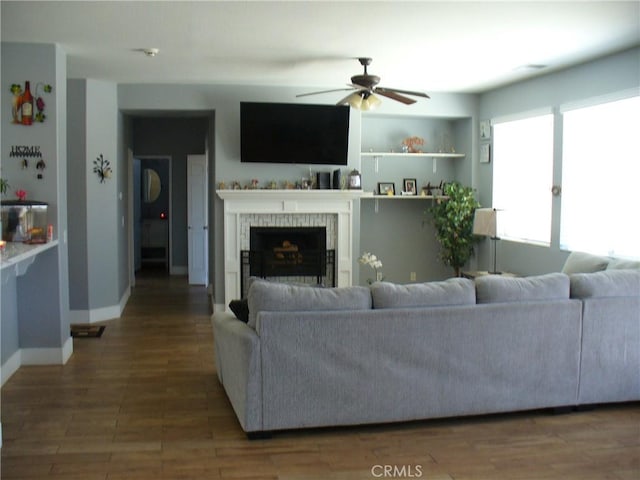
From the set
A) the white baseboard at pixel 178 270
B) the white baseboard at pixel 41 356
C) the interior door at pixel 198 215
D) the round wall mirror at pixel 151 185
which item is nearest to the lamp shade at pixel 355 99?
the white baseboard at pixel 41 356

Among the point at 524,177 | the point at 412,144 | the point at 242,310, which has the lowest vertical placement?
the point at 242,310

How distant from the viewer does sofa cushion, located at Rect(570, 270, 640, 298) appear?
4090 mm

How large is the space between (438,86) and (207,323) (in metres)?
3.76

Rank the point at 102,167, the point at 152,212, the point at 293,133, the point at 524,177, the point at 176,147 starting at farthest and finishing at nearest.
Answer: the point at 152,212 < the point at 176,147 < the point at 293,133 < the point at 524,177 < the point at 102,167

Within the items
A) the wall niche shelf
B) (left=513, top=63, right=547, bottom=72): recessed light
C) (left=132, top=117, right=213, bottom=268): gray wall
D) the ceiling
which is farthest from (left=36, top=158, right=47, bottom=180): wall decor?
(left=132, top=117, right=213, bottom=268): gray wall

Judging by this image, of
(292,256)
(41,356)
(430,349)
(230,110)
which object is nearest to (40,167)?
(41,356)

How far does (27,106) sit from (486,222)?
4.56 m

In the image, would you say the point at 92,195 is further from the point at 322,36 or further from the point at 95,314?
the point at 322,36

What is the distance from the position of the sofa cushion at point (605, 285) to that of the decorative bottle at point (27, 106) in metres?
4.21

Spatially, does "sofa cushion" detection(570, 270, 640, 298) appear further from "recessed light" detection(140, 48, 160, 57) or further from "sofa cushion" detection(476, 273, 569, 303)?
"recessed light" detection(140, 48, 160, 57)

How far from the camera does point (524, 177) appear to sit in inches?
282

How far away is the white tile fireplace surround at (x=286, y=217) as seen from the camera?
7375 mm

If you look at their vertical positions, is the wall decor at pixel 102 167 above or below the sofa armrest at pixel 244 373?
above

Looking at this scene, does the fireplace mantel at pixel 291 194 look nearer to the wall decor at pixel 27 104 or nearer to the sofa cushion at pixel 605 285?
the wall decor at pixel 27 104
